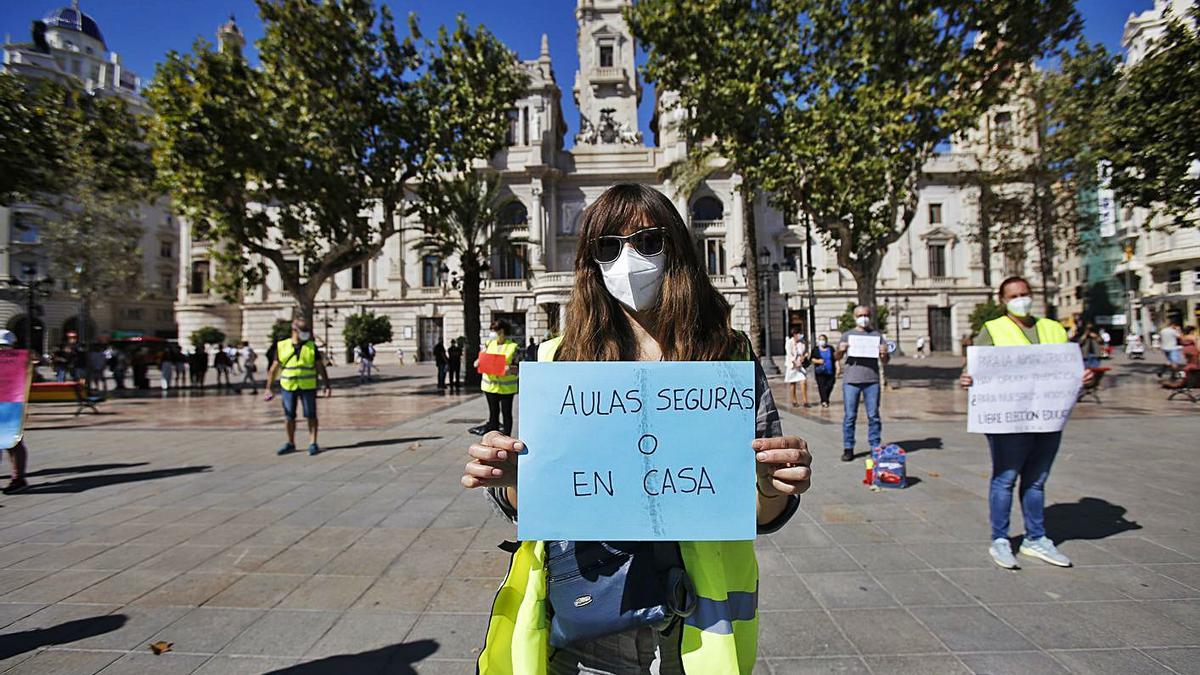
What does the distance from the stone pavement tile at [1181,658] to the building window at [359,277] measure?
44645mm

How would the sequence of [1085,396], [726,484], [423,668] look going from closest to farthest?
[726,484]
[423,668]
[1085,396]

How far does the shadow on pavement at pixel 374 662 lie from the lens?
268 cm

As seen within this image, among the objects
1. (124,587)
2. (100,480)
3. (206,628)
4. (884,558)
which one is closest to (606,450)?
(206,628)

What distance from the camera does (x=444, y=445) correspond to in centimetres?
891

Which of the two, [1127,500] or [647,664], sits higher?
[647,664]

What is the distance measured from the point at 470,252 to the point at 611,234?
1918cm

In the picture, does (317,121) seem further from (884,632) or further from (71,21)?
(71,21)

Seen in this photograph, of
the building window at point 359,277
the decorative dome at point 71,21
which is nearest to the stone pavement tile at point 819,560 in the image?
the building window at point 359,277

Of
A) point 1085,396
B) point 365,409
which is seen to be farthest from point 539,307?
point 1085,396

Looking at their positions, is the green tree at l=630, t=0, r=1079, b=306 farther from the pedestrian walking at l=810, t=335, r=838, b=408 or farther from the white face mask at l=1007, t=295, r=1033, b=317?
the white face mask at l=1007, t=295, r=1033, b=317

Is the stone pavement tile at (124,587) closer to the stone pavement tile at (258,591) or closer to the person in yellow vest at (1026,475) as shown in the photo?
the stone pavement tile at (258,591)

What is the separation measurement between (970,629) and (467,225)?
66.9ft

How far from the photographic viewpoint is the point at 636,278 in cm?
165

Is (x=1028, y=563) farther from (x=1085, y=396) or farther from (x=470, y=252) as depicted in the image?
(x=470, y=252)
